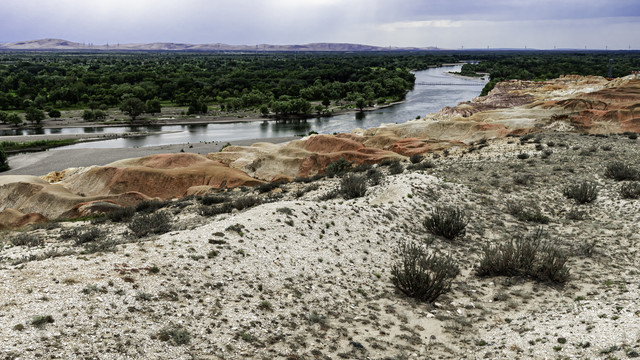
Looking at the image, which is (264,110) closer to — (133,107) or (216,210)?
(133,107)

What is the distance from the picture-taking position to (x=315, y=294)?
9664 millimetres

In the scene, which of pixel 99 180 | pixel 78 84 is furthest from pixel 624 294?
pixel 78 84

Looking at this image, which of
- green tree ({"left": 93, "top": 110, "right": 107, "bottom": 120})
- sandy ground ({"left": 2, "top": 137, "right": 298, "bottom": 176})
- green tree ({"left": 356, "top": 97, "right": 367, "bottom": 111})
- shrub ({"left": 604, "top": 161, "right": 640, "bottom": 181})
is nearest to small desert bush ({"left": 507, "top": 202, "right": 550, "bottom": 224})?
shrub ({"left": 604, "top": 161, "right": 640, "bottom": 181})

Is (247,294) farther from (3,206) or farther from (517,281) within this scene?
(3,206)

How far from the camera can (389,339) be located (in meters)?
8.35

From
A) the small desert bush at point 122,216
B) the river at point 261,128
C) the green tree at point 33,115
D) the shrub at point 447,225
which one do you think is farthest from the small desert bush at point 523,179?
the green tree at point 33,115

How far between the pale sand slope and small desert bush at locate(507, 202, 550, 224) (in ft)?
1.07

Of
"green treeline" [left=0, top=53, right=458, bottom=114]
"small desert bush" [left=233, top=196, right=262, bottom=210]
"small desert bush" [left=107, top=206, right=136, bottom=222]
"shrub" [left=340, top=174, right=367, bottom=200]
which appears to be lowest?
"small desert bush" [left=107, top=206, right=136, bottom=222]

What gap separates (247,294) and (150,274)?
2239 mm

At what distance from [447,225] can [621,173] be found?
11.0 metres

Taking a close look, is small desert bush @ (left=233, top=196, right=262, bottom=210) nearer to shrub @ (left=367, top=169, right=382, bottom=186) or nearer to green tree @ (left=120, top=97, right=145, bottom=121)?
shrub @ (left=367, top=169, right=382, bottom=186)

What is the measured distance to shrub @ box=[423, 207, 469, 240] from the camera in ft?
44.7

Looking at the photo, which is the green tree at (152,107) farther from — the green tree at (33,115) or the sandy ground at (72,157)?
the sandy ground at (72,157)

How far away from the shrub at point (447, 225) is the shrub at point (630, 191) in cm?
787
